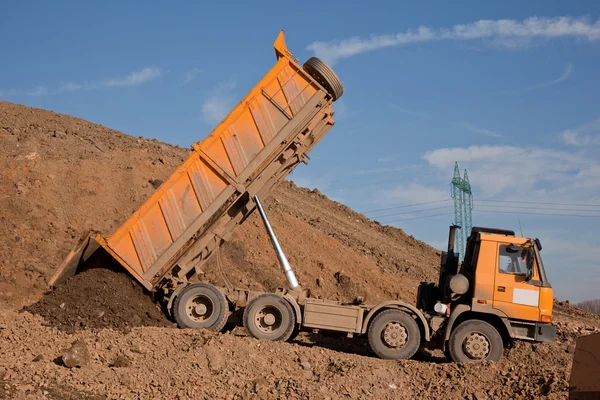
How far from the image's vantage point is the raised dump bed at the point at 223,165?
13188 mm

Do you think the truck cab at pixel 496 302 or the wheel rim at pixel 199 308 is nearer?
the truck cab at pixel 496 302

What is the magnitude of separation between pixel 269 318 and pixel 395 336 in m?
2.51

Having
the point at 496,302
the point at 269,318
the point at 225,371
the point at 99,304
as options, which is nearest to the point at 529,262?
the point at 496,302

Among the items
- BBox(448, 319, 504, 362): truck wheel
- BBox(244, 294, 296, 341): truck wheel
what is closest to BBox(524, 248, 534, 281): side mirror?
BBox(448, 319, 504, 362): truck wheel

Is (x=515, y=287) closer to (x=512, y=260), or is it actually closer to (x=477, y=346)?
(x=512, y=260)

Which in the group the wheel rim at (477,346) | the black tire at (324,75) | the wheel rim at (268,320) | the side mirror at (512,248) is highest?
the black tire at (324,75)

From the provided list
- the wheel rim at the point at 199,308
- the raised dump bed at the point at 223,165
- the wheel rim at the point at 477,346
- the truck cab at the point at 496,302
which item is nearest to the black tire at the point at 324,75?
the raised dump bed at the point at 223,165

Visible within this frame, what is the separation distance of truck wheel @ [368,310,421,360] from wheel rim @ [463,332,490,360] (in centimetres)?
91

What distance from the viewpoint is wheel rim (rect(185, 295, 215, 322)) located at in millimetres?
13406

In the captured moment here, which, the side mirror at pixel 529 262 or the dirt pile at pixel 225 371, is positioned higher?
the side mirror at pixel 529 262

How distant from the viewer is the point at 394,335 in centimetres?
1273

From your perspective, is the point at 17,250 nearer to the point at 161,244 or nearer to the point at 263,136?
the point at 161,244

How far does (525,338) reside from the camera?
12453 millimetres

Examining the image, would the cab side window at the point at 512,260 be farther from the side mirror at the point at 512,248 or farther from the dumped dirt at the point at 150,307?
the dumped dirt at the point at 150,307
